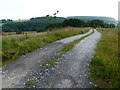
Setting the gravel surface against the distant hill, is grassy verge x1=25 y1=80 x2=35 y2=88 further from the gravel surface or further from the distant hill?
the distant hill

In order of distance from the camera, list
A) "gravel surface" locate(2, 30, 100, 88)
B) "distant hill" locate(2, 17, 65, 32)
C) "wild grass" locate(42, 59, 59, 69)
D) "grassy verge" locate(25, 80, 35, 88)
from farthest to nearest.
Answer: "distant hill" locate(2, 17, 65, 32)
"wild grass" locate(42, 59, 59, 69)
"gravel surface" locate(2, 30, 100, 88)
"grassy verge" locate(25, 80, 35, 88)

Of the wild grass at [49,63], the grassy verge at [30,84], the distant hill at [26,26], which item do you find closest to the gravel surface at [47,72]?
the grassy verge at [30,84]

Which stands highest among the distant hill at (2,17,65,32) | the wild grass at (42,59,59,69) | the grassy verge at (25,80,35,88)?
the distant hill at (2,17,65,32)

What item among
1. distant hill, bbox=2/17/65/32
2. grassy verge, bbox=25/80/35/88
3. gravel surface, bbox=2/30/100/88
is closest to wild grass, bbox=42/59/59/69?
gravel surface, bbox=2/30/100/88

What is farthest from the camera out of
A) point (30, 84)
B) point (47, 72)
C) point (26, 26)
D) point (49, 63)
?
point (26, 26)

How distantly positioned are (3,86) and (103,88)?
4.68m

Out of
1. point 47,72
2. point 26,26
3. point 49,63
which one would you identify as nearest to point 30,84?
point 47,72

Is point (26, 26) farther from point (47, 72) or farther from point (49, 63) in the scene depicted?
point (47, 72)

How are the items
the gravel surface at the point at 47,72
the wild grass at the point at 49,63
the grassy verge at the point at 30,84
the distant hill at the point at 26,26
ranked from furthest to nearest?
the distant hill at the point at 26,26 < the wild grass at the point at 49,63 < the gravel surface at the point at 47,72 < the grassy verge at the point at 30,84

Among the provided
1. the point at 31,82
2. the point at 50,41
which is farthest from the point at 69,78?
the point at 50,41

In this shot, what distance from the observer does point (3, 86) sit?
12.4m

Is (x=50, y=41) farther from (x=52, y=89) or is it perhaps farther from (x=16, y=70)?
(x=52, y=89)

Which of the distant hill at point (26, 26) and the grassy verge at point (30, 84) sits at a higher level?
the distant hill at point (26, 26)

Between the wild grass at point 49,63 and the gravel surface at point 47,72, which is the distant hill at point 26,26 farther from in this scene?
the wild grass at point 49,63
